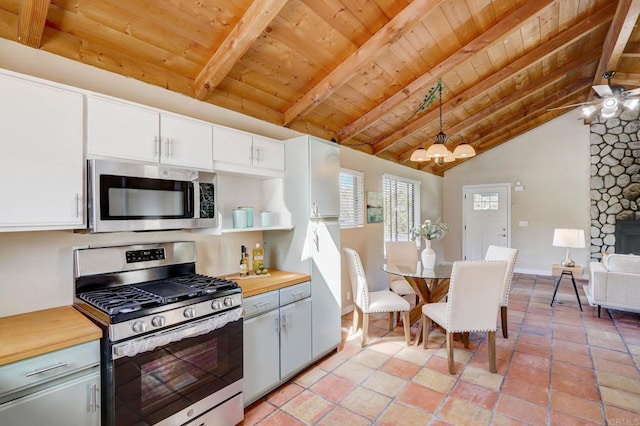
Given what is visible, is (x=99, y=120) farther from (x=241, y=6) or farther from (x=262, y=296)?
(x=262, y=296)

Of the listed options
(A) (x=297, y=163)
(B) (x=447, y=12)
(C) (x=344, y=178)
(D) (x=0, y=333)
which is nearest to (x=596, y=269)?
(C) (x=344, y=178)

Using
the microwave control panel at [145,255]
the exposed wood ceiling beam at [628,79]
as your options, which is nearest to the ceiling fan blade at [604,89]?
the exposed wood ceiling beam at [628,79]

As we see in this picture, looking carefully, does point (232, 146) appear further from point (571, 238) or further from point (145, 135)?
point (571, 238)

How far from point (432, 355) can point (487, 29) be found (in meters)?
3.24

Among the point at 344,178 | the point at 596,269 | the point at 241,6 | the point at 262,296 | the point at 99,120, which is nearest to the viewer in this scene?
the point at 99,120

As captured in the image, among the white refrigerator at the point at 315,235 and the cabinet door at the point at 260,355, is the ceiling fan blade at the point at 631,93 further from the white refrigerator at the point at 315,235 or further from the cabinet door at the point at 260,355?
the cabinet door at the point at 260,355

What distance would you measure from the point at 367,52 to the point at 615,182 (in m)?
6.51

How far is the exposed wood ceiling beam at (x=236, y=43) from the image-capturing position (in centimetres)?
197

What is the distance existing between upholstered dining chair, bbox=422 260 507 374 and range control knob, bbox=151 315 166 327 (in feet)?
7.46

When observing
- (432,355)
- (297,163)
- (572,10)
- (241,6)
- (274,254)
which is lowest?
(432,355)

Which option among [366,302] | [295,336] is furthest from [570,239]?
[295,336]

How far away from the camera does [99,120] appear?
178 cm

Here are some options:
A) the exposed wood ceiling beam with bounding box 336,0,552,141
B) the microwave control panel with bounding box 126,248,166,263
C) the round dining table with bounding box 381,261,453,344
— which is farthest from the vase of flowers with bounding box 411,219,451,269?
the microwave control panel with bounding box 126,248,166,263

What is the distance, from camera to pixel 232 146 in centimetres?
248
